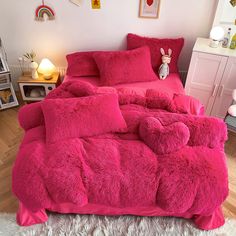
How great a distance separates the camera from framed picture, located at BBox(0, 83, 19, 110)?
2.70 m

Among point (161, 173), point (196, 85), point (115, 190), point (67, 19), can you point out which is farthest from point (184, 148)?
point (67, 19)

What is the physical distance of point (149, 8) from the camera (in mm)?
2523

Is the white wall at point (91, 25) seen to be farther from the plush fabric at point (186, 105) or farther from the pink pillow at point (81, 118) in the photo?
the pink pillow at point (81, 118)

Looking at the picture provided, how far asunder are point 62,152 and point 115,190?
1.39ft

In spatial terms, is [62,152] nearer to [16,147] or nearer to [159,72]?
[16,147]

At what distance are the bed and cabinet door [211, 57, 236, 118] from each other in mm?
Answer: 786

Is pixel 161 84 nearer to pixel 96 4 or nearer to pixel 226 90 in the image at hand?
pixel 226 90

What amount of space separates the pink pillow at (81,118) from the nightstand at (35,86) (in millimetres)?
1002

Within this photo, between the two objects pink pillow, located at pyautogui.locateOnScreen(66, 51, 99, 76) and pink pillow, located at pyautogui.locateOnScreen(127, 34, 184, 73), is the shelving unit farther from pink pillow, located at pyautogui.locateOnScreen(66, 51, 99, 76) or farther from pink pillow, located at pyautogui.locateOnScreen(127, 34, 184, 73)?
pink pillow, located at pyautogui.locateOnScreen(127, 34, 184, 73)

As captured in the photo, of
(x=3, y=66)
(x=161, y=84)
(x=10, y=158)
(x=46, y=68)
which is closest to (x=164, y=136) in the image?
(x=161, y=84)

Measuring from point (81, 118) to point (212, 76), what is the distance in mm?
1454

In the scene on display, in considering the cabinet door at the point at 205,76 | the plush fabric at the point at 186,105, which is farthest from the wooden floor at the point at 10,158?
the plush fabric at the point at 186,105

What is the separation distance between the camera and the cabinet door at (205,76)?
226 cm

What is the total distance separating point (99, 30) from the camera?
2.71m
